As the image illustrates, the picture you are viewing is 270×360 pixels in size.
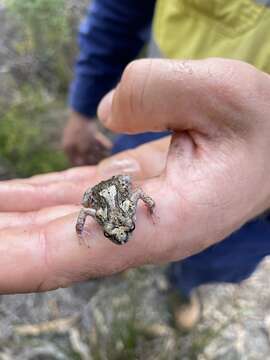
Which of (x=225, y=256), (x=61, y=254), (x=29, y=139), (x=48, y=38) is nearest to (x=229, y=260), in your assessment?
(x=225, y=256)

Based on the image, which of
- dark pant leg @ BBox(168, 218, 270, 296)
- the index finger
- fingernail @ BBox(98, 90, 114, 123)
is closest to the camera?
the index finger

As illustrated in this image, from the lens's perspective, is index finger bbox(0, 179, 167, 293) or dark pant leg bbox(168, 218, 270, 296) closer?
index finger bbox(0, 179, 167, 293)

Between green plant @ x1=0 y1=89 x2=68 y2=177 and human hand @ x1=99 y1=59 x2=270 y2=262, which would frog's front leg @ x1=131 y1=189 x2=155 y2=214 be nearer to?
human hand @ x1=99 y1=59 x2=270 y2=262

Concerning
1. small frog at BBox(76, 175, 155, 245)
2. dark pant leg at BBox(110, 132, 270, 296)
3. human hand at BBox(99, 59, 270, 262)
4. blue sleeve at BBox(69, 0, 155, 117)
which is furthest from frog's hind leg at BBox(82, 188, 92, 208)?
blue sleeve at BBox(69, 0, 155, 117)

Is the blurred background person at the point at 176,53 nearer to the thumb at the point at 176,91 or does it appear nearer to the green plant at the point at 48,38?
the thumb at the point at 176,91

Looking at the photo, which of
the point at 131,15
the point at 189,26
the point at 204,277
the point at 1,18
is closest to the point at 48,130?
the point at 1,18

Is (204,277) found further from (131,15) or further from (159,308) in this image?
(131,15)
